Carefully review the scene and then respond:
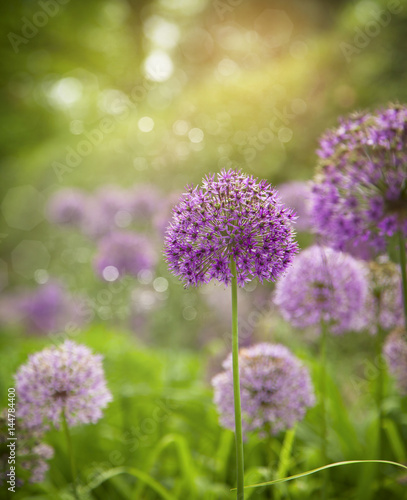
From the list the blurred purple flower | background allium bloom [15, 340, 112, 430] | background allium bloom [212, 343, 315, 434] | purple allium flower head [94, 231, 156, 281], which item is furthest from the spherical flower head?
the blurred purple flower

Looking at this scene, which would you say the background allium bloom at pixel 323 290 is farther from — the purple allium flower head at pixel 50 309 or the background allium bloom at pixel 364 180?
the purple allium flower head at pixel 50 309

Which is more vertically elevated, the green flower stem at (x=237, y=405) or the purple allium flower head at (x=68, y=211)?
the purple allium flower head at (x=68, y=211)

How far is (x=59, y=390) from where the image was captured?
1.60 meters

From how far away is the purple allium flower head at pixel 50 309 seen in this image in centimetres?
476

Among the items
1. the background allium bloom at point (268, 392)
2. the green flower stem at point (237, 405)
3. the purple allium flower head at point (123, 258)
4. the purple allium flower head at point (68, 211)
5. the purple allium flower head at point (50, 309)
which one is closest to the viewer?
the green flower stem at point (237, 405)

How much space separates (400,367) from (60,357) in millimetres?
1645

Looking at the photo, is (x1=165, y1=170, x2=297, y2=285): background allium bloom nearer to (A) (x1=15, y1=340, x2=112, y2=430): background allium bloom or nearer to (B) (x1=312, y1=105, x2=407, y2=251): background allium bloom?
(B) (x1=312, y1=105, x2=407, y2=251): background allium bloom

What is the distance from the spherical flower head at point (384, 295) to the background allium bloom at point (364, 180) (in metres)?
0.33

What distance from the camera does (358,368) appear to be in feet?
16.0

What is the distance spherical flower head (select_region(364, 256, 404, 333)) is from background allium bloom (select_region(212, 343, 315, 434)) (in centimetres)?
48

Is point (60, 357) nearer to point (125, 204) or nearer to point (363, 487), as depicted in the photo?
point (363, 487)

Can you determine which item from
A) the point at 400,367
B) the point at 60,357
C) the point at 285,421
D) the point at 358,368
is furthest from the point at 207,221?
the point at 358,368

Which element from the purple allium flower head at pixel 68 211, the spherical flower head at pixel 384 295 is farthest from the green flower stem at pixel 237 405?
the purple allium flower head at pixel 68 211

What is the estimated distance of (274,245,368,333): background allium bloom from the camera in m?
1.88
